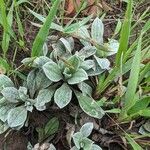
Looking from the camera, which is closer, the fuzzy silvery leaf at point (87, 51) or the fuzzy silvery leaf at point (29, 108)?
the fuzzy silvery leaf at point (29, 108)

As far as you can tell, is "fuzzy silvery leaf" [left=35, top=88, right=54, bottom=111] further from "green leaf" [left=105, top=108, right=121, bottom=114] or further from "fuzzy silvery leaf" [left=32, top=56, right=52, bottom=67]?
"green leaf" [left=105, top=108, right=121, bottom=114]

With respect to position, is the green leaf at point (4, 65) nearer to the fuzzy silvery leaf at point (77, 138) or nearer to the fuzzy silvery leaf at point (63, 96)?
the fuzzy silvery leaf at point (63, 96)

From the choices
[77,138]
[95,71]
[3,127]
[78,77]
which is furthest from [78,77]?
[3,127]

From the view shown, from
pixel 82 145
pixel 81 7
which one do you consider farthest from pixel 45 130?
pixel 81 7

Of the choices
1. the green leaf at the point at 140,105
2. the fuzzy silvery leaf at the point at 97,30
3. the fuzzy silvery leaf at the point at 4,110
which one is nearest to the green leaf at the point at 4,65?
the fuzzy silvery leaf at the point at 4,110

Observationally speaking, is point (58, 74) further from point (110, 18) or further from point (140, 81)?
point (110, 18)

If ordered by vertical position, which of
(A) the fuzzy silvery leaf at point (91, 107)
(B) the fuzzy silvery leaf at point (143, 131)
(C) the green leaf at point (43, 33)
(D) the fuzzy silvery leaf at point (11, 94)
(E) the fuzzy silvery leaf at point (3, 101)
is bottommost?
(B) the fuzzy silvery leaf at point (143, 131)
